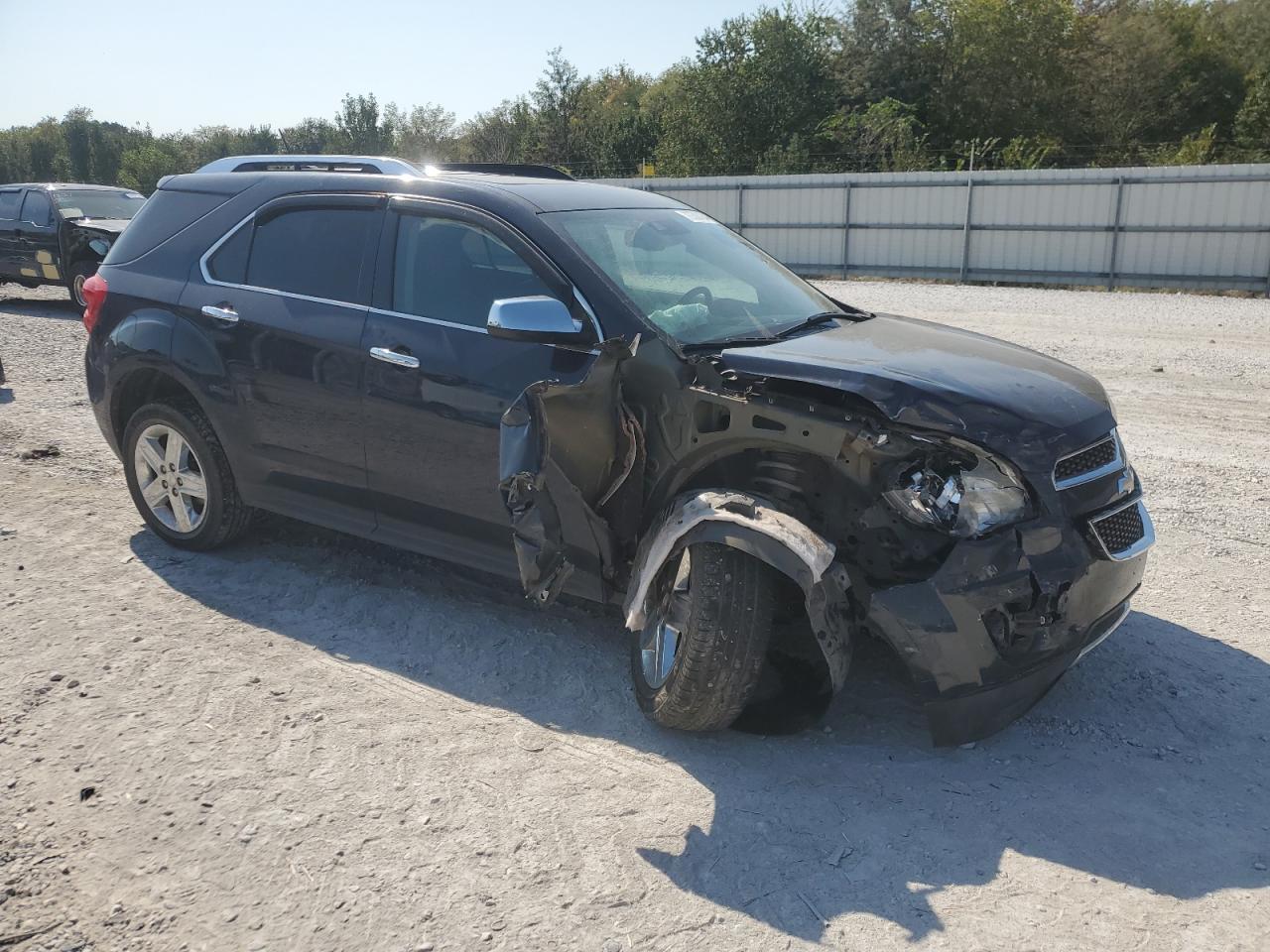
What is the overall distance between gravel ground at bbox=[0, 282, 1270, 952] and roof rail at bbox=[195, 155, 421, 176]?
198 centimetres

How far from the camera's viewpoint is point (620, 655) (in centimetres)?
417

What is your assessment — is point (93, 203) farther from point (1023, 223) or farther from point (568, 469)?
point (1023, 223)

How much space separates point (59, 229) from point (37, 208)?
0.64 meters

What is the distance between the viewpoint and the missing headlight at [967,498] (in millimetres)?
3123

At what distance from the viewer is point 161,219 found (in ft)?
17.2

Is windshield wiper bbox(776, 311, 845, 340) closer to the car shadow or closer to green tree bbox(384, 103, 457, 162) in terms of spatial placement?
the car shadow

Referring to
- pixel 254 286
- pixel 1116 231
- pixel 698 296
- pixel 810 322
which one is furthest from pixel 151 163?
pixel 810 322

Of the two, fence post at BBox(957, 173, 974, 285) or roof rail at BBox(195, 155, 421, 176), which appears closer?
roof rail at BBox(195, 155, 421, 176)

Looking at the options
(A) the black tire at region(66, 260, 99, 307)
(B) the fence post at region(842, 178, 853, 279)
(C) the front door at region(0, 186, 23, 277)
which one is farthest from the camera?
(B) the fence post at region(842, 178, 853, 279)

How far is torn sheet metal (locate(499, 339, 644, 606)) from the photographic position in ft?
11.3

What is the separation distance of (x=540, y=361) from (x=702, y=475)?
779mm

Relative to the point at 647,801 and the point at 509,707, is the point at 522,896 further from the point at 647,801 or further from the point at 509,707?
the point at 509,707

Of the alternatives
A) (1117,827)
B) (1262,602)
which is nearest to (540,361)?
(1117,827)

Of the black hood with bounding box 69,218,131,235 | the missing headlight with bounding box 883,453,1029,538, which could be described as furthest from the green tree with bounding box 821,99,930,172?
the missing headlight with bounding box 883,453,1029,538
